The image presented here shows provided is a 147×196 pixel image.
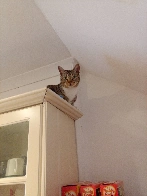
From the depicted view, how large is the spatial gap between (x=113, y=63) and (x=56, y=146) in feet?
1.72

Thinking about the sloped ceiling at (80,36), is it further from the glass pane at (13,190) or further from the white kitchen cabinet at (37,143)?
the glass pane at (13,190)

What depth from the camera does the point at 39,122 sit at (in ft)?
3.19

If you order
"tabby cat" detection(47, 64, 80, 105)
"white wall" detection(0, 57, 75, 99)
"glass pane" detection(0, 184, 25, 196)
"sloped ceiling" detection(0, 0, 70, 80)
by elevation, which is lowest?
"glass pane" detection(0, 184, 25, 196)

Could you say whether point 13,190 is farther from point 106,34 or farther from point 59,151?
point 106,34

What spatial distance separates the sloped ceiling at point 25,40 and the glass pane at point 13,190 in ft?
2.99

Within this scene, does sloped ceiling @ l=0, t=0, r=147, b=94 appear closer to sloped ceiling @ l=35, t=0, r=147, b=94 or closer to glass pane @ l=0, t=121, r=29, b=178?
sloped ceiling @ l=35, t=0, r=147, b=94

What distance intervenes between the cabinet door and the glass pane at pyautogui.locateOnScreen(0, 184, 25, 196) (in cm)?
2

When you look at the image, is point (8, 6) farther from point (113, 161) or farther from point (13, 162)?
point (113, 161)

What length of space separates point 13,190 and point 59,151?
0.26 m

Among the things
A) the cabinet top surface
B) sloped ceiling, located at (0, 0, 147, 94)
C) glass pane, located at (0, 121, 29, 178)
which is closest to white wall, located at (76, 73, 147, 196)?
sloped ceiling, located at (0, 0, 147, 94)

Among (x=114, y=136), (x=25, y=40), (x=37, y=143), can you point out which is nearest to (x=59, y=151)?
(x=37, y=143)

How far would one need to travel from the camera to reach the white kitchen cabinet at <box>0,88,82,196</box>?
0.88m

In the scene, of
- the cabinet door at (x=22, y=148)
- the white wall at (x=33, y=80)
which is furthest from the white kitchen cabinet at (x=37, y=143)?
the white wall at (x=33, y=80)

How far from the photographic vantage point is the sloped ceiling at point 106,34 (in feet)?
2.33
